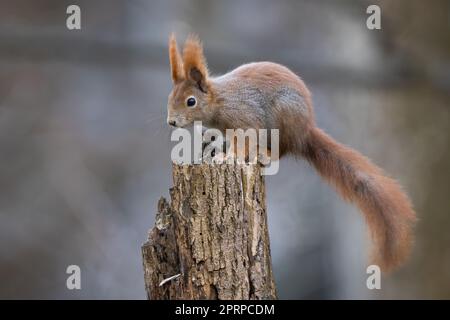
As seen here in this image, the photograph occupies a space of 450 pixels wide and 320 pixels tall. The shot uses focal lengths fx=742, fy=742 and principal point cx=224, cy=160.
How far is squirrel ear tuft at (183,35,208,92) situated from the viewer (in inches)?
124

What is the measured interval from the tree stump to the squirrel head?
0.48 metres

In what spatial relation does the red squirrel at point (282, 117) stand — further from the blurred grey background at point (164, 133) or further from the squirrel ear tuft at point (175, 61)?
the blurred grey background at point (164, 133)

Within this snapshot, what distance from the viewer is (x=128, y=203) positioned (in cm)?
599

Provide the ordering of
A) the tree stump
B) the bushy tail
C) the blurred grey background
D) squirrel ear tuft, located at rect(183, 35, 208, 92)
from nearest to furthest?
the tree stump < the bushy tail < squirrel ear tuft, located at rect(183, 35, 208, 92) < the blurred grey background

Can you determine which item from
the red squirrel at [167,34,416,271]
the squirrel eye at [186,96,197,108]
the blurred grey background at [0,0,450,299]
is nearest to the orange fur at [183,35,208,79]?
the red squirrel at [167,34,416,271]

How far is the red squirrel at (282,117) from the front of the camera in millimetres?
3156

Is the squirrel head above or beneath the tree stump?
above

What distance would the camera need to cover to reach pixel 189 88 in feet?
10.6

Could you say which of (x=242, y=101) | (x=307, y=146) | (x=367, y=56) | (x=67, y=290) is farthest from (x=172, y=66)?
(x=67, y=290)

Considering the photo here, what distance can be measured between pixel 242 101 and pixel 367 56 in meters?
2.60

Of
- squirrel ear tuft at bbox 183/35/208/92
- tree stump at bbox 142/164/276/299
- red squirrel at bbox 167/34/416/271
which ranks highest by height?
squirrel ear tuft at bbox 183/35/208/92

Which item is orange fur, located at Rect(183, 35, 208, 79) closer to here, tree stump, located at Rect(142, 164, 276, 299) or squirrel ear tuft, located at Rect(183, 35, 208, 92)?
squirrel ear tuft, located at Rect(183, 35, 208, 92)

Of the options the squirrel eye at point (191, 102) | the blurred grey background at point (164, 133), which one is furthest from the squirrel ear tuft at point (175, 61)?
the blurred grey background at point (164, 133)

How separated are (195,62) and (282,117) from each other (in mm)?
456
